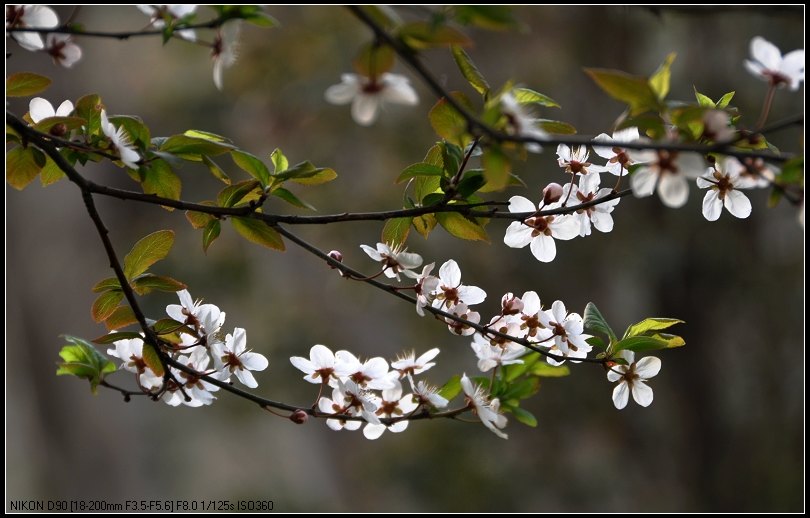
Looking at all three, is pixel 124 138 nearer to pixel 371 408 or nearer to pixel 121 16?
pixel 371 408

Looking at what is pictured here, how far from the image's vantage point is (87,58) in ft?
14.9

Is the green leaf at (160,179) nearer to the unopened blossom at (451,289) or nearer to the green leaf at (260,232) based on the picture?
the green leaf at (260,232)

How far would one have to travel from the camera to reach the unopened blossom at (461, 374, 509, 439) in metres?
0.65

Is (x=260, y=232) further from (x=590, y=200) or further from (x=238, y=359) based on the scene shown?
(x=590, y=200)

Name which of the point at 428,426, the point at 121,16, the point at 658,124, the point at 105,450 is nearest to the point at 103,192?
the point at 658,124

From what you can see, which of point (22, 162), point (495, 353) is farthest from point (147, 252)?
point (495, 353)

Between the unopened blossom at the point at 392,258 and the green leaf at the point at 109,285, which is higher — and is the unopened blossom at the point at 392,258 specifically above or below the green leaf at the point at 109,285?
above

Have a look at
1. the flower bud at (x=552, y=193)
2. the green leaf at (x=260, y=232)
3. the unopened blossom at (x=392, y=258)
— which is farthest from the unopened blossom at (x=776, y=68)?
the green leaf at (x=260, y=232)

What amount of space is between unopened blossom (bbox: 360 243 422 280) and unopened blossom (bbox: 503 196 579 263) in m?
0.10

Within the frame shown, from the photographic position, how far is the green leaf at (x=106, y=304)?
2.44 ft

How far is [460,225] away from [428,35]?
28cm

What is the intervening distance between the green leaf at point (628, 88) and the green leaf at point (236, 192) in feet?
1.09

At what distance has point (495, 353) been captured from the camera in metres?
0.69

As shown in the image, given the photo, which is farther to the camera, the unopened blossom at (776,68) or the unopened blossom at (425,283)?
the unopened blossom at (425,283)
